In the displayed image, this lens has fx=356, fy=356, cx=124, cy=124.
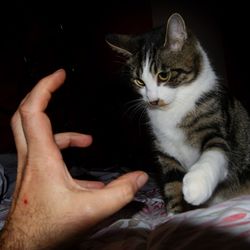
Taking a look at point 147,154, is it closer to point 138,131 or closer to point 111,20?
point 138,131

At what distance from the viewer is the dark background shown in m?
2.56

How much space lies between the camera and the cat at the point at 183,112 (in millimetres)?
1262

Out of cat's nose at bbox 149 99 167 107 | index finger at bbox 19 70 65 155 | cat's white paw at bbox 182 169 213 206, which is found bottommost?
cat's white paw at bbox 182 169 213 206

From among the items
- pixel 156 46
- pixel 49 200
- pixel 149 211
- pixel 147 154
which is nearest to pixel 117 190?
pixel 49 200

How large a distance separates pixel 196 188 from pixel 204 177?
53mm

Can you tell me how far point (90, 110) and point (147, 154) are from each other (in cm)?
56

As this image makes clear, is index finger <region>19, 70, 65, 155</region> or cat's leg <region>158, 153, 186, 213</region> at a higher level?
index finger <region>19, 70, 65, 155</region>

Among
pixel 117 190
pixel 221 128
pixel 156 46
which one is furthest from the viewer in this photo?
pixel 156 46

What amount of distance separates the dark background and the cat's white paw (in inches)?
61.9

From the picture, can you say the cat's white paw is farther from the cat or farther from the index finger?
the index finger

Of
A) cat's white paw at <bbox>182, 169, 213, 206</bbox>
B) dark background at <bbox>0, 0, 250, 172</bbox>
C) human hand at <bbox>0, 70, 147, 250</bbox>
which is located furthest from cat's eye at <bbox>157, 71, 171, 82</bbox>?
dark background at <bbox>0, 0, 250, 172</bbox>

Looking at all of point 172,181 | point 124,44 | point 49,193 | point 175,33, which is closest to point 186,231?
point 49,193

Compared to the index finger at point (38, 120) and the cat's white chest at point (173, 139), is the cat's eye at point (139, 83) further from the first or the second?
the index finger at point (38, 120)

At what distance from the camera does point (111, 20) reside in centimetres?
274
